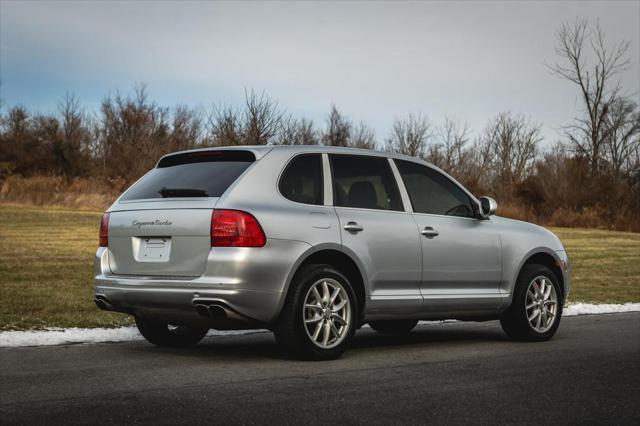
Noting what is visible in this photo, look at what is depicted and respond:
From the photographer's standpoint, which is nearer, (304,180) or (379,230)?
(304,180)

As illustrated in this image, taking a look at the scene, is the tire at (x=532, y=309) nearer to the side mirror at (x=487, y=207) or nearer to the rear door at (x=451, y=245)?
the rear door at (x=451, y=245)

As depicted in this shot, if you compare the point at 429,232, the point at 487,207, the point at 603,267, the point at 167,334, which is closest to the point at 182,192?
the point at 167,334

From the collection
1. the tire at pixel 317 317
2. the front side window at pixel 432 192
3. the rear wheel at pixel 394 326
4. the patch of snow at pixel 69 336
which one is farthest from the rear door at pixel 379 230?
the patch of snow at pixel 69 336

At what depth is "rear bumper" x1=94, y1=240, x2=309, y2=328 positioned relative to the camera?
676cm

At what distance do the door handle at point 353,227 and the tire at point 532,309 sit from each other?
237 centimetres

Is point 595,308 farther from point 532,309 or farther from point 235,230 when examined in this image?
point 235,230

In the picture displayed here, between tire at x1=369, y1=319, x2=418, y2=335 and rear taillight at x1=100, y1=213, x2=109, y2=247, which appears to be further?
tire at x1=369, y1=319, x2=418, y2=335

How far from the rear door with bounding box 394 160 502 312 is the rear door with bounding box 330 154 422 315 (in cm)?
16

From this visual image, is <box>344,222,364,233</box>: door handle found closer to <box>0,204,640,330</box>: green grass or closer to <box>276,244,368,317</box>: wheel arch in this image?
<box>276,244,368,317</box>: wheel arch

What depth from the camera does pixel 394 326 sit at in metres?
9.81

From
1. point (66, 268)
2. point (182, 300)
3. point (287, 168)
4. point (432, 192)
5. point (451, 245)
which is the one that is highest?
point (287, 168)

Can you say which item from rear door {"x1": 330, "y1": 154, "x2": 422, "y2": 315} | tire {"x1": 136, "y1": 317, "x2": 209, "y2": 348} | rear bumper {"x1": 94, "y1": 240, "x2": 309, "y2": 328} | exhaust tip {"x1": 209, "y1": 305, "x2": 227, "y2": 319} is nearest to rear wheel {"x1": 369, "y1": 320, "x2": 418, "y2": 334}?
rear door {"x1": 330, "y1": 154, "x2": 422, "y2": 315}

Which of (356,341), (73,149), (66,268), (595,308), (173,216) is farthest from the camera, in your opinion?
(73,149)

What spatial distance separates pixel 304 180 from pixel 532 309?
3.17 metres
